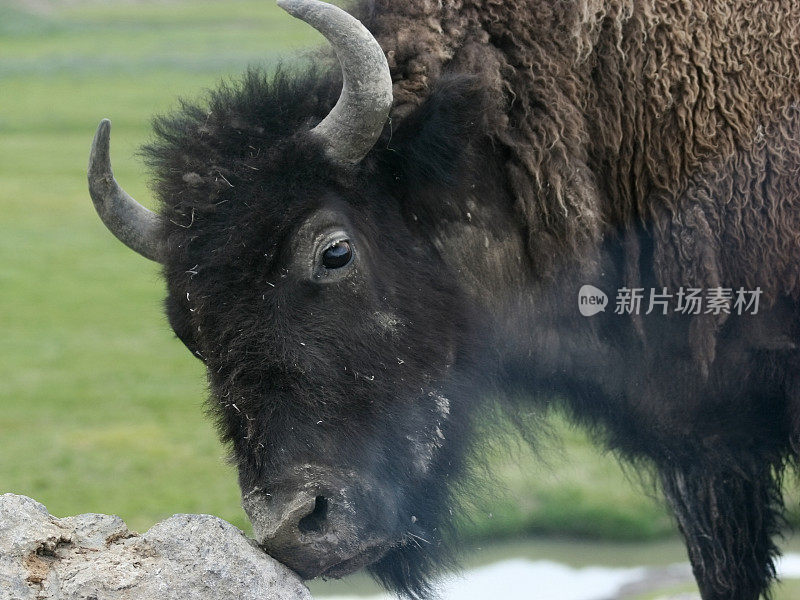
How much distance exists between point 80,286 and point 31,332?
1.42 meters

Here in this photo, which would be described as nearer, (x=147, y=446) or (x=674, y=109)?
(x=674, y=109)

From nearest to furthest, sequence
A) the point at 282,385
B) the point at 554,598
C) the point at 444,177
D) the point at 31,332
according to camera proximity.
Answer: the point at 282,385
the point at 444,177
the point at 554,598
the point at 31,332

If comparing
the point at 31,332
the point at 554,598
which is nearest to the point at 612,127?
the point at 554,598

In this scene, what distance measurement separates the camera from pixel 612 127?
10.9 feet

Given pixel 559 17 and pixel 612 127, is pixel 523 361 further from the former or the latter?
pixel 559 17

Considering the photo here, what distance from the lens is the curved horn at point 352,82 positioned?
282cm

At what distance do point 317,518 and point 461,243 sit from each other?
928 millimetres

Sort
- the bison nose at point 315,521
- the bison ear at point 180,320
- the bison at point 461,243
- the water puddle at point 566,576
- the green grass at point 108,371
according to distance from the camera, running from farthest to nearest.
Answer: the green grass at point 108,371
the water puddle at point 566,576
the bison ear at point 180,320
the bison at point 461,243
the bison nose at point 315,521

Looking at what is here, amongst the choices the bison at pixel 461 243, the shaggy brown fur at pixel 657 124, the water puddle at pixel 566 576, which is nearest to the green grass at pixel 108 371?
the water puddle at pixel 566 576

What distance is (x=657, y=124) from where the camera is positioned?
3359 mm

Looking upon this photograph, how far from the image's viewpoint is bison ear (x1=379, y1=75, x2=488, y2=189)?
301 centimetres

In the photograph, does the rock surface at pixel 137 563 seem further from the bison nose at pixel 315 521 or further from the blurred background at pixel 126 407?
the blurred background at pixel 126 407

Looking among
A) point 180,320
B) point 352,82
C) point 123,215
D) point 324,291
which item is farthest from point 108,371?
point 352,82

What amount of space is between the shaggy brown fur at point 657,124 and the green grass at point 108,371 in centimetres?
89
